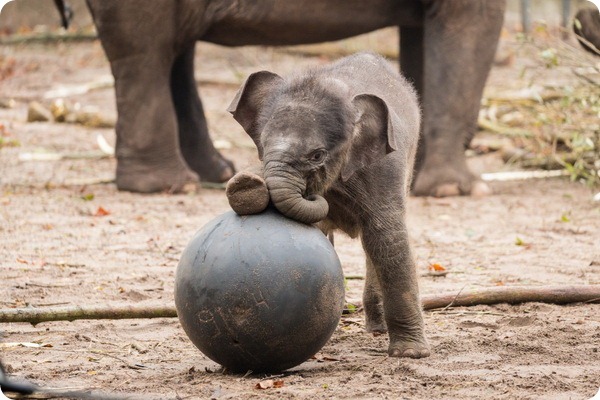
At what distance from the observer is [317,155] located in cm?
431

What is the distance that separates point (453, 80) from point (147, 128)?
252cm

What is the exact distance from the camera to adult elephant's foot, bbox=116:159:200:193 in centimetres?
912

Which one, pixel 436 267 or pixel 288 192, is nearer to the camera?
pixel 288 192

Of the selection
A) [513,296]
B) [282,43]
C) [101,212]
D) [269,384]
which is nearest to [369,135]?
[269,384]

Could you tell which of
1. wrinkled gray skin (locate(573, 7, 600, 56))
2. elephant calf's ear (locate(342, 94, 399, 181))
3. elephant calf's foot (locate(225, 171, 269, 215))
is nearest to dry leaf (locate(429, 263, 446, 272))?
elephant calf's ear (locate(342, 94, 399, 181))

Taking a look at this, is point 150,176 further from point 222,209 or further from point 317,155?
point 317,155

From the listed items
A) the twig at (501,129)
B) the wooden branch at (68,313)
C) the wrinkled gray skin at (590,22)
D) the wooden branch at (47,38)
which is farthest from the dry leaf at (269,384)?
the wooden branch at (47,38)

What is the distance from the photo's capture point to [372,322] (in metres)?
5.32

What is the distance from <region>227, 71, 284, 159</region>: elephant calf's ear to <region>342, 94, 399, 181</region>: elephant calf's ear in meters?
0.38

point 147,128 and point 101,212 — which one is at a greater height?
point 147,128

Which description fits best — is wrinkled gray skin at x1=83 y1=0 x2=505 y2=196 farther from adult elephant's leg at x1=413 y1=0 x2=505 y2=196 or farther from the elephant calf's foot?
the elephant calf's foot

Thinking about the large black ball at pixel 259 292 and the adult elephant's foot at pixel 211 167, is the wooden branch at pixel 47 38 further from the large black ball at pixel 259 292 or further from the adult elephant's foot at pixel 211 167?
Result: the large black ball at pixel 259 292

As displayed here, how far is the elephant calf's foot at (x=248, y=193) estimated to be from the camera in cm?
416

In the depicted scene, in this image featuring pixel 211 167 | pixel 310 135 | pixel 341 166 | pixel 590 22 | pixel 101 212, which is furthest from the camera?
pixel 211 167
